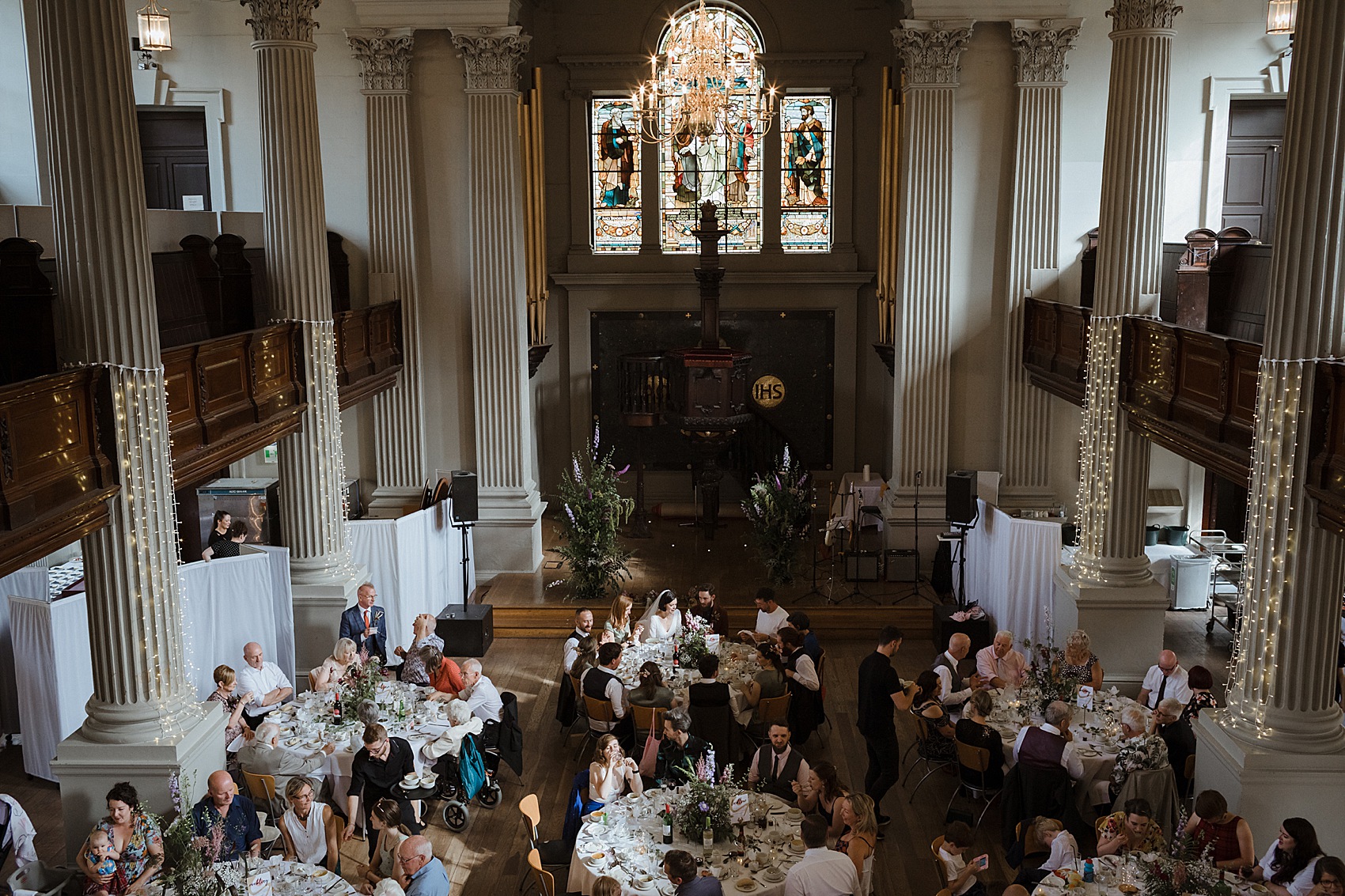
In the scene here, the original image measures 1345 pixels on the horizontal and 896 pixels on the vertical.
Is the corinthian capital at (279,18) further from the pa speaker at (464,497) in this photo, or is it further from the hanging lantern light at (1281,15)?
the hanging lantern light at (1281,15)

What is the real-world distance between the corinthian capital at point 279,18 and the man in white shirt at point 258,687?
5736 mm

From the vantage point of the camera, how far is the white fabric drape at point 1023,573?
12.4 m

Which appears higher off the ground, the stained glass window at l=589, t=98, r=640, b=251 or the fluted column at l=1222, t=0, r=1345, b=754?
the stained glass window at l=589, t=98, r=640, b=251

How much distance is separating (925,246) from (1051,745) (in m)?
8.05

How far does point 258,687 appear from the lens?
9891mm

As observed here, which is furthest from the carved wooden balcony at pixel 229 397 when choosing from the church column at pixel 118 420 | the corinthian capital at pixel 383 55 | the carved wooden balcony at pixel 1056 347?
the carved wooden balcony at pixel 1056 347

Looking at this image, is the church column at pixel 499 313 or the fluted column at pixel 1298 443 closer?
the fluted column at pixel 1298 443

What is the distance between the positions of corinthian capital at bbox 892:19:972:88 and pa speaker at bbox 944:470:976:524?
5005mm

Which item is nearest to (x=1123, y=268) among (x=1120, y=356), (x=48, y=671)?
(x=1120, y=356)

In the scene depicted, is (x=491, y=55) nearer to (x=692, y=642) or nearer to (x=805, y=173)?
(x=805, y=173)

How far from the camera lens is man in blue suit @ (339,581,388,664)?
1122 cm

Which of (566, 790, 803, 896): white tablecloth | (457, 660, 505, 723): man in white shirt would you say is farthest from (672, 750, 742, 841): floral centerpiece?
(457, 660, 505, 723): man in white shirt

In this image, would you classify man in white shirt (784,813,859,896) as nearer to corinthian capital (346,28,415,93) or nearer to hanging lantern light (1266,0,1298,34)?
hanging lantern light (1266,0,1298,34)

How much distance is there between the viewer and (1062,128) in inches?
579
